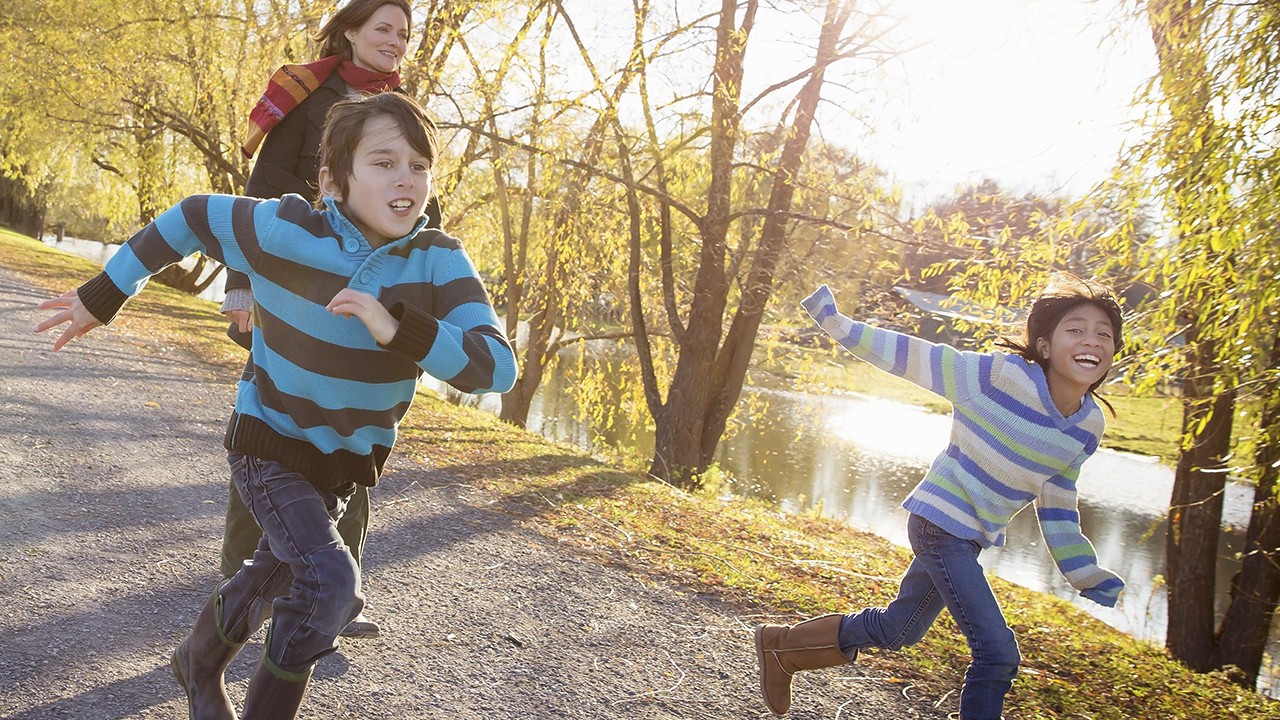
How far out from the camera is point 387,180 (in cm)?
218

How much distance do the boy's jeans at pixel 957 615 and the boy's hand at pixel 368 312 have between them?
1622mm

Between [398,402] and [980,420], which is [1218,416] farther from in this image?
[398,402]

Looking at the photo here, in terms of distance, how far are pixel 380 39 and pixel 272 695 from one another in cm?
209

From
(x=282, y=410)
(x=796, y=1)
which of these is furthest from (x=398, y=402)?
(x=796, y=1)

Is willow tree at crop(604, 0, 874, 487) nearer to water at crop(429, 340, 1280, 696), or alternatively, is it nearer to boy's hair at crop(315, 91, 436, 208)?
water at crop(429, 340, 1280, 696)

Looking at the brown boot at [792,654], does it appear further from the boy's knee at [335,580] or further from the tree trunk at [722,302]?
the tree trunk at [722,302]

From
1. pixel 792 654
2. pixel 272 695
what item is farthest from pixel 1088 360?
pixel 272 695

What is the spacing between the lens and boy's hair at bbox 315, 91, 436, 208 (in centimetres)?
221

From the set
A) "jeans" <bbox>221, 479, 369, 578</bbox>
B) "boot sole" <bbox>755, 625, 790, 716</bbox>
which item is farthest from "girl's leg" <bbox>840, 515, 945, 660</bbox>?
"jeans" <bbox>221, 479, 369, 578</bbox>

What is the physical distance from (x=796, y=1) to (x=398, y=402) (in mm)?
8664

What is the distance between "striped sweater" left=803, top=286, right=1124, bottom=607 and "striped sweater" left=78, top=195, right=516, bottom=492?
125cm

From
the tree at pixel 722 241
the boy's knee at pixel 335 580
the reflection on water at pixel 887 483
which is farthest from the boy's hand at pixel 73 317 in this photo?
the reflection on water at pixel 887 483

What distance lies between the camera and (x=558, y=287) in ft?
38.6

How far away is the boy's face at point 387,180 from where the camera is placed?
2182mm
